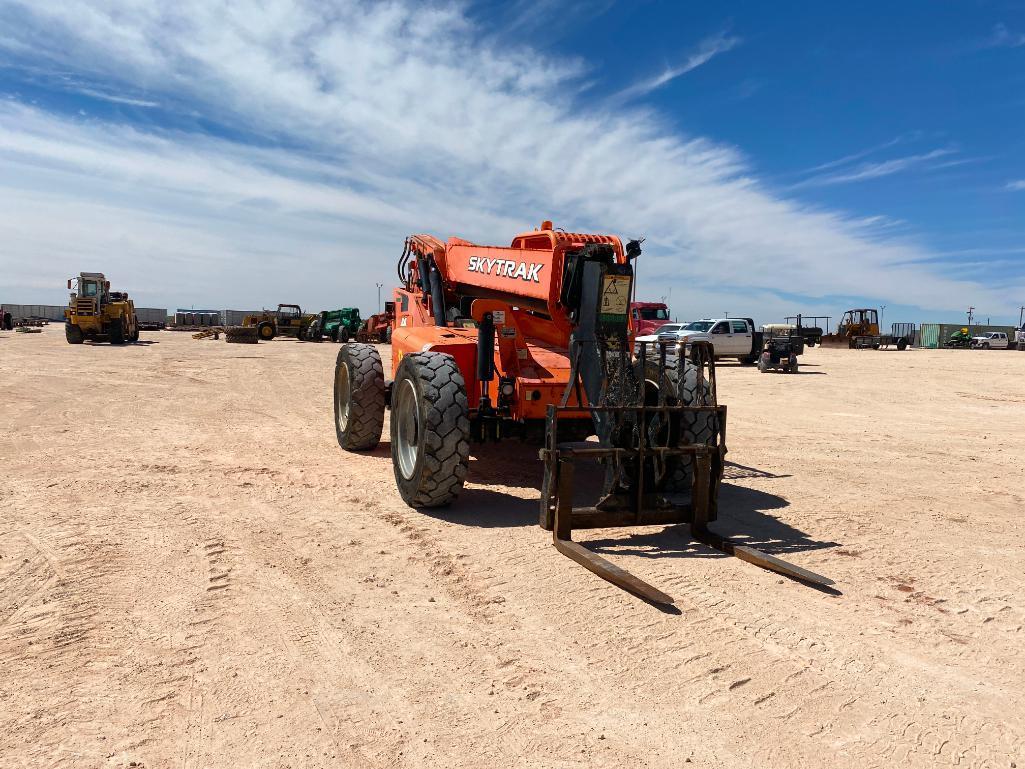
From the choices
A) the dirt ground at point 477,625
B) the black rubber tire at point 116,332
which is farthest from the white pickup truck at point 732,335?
the black rubber tire at point 116,332

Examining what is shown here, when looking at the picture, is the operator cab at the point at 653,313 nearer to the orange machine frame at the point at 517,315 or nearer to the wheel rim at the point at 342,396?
the wheel rim at the point at 342,396

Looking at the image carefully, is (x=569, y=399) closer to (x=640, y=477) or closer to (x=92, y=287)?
(x=640, y=477)

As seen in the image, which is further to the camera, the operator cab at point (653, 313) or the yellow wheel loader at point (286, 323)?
the yellow wheel loader at point (286, 323)

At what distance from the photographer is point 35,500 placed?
5668 millimetres

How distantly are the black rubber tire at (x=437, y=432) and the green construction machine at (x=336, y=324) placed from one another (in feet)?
106

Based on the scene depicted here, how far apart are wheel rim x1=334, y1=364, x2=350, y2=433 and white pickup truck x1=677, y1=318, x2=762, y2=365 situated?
61.7ft

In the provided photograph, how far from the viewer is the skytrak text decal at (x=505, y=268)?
5875mm

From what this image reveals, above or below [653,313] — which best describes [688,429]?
below

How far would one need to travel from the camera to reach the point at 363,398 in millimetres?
7688

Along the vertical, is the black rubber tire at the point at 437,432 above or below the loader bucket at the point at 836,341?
below

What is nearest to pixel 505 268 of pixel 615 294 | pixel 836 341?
pixel 615 294

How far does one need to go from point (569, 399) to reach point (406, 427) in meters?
1.46

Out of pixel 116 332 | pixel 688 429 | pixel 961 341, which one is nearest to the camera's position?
pixel 688 429

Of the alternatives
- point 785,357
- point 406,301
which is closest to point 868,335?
point 785,357
